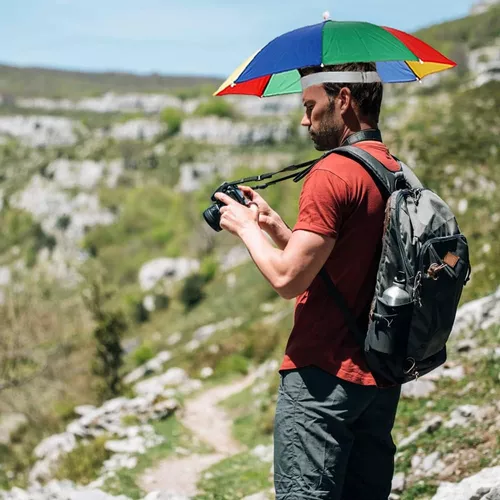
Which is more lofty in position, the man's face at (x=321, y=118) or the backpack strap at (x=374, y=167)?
the man's face at (x=321, y=118)

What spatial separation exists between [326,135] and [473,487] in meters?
2.25

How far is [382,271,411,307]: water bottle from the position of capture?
8.56 feet

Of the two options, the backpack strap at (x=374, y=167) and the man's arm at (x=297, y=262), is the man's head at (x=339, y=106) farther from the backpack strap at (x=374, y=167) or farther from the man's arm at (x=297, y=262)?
the man's arm at (x=297, y=262)

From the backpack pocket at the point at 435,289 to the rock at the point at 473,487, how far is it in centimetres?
142

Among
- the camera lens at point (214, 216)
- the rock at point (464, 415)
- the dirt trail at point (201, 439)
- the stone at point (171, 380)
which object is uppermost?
the camera lens at point (214, 216)

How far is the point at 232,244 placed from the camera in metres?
80.2

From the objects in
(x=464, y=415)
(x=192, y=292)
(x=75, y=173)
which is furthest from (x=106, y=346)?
(x=75, y=173)

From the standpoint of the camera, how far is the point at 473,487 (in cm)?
392

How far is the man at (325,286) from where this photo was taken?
2588 mm

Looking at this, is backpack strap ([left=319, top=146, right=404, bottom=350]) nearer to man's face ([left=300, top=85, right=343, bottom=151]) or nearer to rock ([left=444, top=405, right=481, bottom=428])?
man's face ([left=300, top=85, right=343, bottom=151])

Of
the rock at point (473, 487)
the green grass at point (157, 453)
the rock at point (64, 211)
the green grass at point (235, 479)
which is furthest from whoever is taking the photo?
the rock at point (64, 211)

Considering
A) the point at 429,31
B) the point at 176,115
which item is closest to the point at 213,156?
the point at 176,115

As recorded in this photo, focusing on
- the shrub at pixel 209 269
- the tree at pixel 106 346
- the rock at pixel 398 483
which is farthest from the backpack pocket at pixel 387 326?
the shrub at pixel 209 269

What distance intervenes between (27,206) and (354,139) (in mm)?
146148
